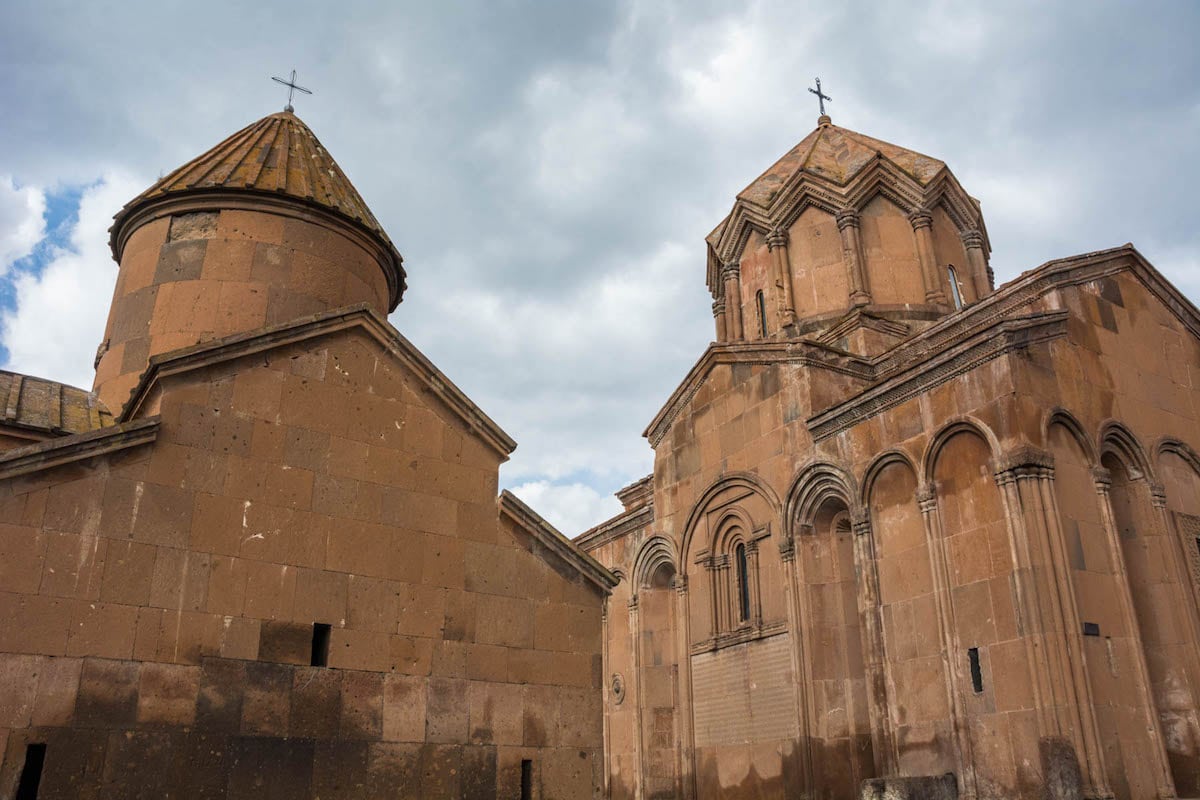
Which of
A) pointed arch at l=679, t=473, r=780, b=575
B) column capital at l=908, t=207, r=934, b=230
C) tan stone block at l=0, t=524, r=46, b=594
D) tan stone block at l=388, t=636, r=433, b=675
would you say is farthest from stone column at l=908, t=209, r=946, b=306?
tan stone block at l=0, t=524, r=46, b=594

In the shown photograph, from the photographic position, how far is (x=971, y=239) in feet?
58.6

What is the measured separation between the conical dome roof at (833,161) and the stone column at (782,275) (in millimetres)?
864

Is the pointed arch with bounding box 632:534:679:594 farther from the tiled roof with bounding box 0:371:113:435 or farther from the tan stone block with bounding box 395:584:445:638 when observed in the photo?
the tiled roof with bounding box 0:371:113:435

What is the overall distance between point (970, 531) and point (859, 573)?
1704mm

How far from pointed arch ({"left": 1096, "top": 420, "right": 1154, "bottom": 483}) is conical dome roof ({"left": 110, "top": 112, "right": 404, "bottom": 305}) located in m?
8.82

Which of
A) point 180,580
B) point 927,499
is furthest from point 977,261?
point 180,580

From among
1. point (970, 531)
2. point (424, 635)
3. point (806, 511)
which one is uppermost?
point (806, 511)

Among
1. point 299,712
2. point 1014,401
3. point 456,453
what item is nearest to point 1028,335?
point 1014,401

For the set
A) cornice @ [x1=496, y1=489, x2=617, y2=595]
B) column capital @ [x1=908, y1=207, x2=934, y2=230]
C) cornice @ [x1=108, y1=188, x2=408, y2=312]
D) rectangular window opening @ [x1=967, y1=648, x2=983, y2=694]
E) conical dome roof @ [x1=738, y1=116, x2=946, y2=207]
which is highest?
conical dome roof @ [x1=738, y1=116, x2=946, y2=207]

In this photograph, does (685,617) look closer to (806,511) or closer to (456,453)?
(806,511)

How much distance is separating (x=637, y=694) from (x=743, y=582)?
3.56 meters

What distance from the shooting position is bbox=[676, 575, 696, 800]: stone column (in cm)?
1328

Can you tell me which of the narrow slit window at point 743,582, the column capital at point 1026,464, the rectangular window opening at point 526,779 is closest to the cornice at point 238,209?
the rectangular window opening at point 526,779

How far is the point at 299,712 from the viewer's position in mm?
7195
